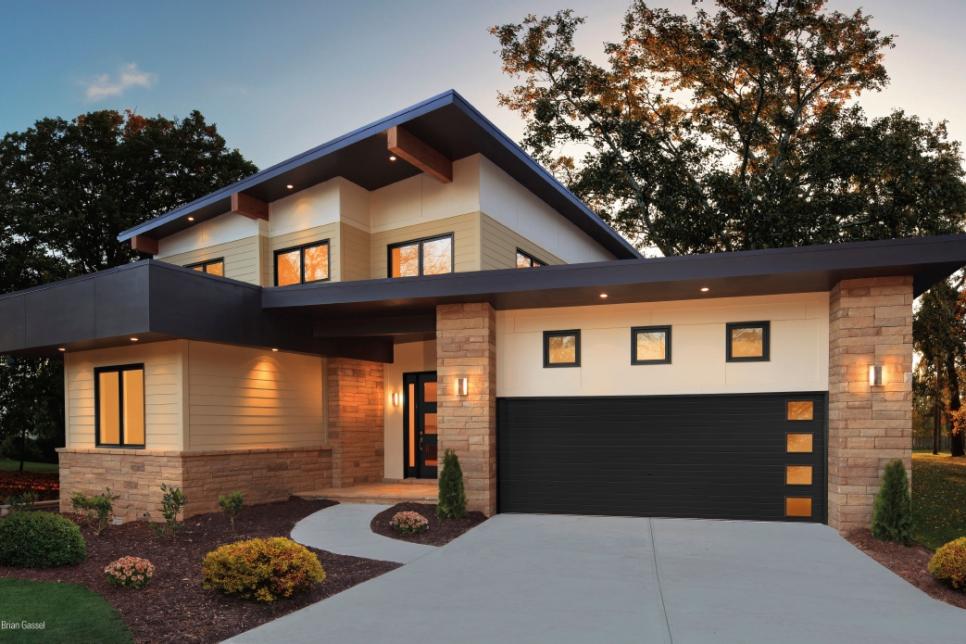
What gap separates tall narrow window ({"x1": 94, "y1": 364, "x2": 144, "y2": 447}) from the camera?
12.4 metres

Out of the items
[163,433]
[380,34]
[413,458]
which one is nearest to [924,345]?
[413,458]

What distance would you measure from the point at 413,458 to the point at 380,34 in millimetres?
10055

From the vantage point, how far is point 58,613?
228 inches

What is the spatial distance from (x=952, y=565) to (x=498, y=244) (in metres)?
9.16

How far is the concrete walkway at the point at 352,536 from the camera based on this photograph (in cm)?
869

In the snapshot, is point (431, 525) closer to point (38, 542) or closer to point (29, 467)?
point (38, 542)

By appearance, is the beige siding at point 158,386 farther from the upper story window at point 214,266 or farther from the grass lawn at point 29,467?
the grass lawn at point 29,467

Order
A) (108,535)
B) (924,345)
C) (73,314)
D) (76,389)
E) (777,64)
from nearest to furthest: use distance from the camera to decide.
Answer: (108,535) → (73,314) → (76,389) → (777,64) → (924,345)

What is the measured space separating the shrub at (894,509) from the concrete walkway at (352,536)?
595 cm

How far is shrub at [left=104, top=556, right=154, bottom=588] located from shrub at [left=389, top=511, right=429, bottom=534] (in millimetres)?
3802

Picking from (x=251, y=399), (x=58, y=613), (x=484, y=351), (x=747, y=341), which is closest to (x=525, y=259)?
(x=484, y=351)

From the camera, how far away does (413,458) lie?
15.3 m

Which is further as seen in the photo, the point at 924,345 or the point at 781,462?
the point at 924,345

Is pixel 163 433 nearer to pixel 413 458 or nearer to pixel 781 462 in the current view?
pixel 413 458
